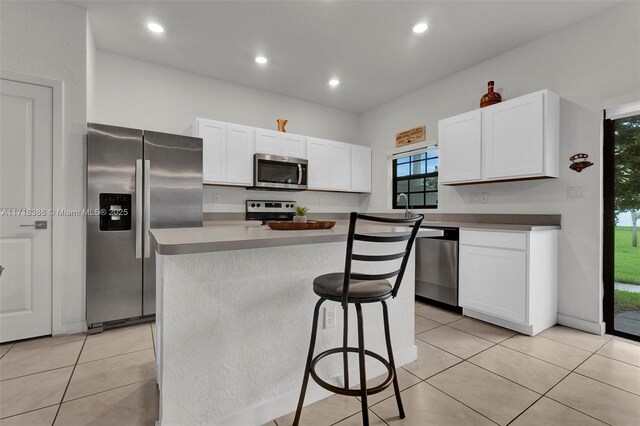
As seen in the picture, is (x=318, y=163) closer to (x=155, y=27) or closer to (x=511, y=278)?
(x=155, y=27)

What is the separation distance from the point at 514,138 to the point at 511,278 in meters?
1.29

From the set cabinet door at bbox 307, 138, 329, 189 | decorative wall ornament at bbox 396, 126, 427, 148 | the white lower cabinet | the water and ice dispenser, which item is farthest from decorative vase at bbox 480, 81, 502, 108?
the water and ice dispenser

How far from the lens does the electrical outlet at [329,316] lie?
1.67m

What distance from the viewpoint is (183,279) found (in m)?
1.25

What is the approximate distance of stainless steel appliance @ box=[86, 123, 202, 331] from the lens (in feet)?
8.36

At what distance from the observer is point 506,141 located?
112 inches

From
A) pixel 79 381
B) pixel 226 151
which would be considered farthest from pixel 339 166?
pixel 79 381

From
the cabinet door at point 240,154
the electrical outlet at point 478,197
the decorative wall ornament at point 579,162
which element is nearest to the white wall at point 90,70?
the cabinet door at point 240,154

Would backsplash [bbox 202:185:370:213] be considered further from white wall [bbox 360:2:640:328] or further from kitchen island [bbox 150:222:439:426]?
kitchen island [bbox 150:222:439:426]

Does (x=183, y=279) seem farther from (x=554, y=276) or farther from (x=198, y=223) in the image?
(x=554, y=276)

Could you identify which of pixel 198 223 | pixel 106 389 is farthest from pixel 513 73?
pixel 106 389

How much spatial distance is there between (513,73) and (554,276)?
2.07m

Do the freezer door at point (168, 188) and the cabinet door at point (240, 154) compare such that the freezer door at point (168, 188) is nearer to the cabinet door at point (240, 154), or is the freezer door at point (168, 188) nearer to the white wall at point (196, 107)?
the cabinet door at point (240, 154)

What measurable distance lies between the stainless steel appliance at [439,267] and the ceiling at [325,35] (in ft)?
6.31
